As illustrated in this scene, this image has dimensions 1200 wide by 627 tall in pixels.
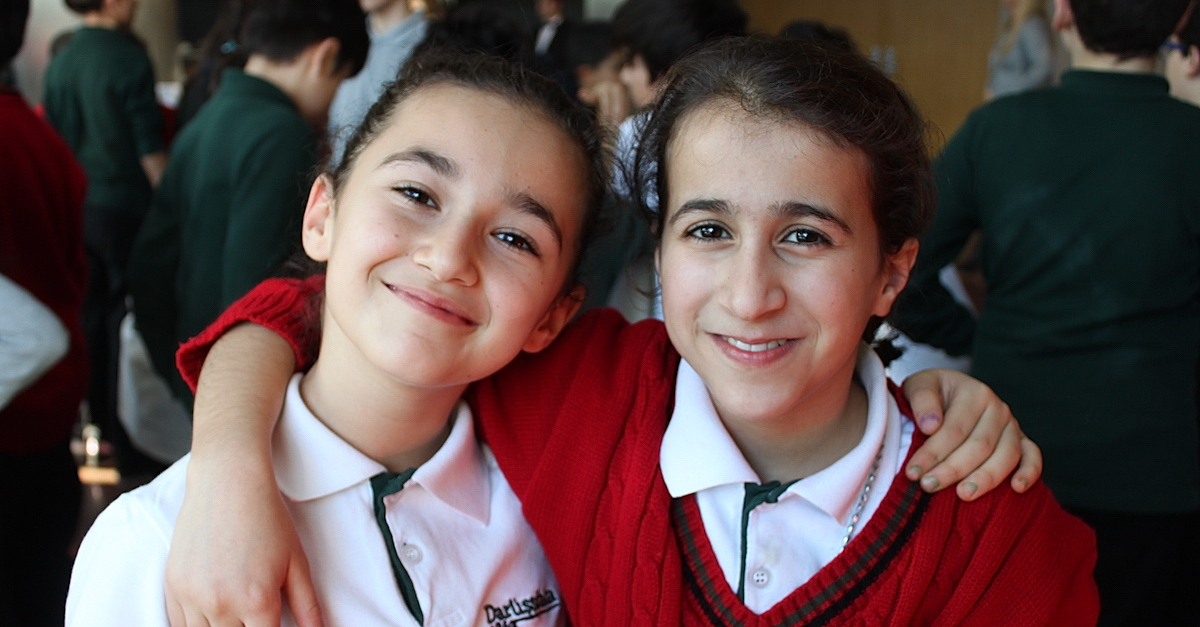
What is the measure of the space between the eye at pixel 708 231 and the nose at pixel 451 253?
0.25 meters

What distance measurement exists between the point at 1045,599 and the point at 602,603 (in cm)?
47

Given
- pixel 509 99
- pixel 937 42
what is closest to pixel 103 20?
pixel 509 99

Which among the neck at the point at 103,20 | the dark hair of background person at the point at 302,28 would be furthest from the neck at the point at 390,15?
the neck at the point at 103,20

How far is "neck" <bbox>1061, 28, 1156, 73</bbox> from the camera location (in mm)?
1706

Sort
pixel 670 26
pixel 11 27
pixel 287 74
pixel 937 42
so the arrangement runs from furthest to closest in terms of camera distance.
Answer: pixel 937 42, pixel 670 26, pixel 287 74, pixel 11 27

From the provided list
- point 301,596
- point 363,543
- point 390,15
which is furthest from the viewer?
point 390,15

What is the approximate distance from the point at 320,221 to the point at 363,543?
42 cm

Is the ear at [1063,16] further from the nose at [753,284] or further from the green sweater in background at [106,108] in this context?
the green sweater in background at [106,108]

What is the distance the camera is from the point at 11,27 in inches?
64.7

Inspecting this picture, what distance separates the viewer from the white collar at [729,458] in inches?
40.8

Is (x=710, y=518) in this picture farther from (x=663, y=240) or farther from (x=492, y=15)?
(x=492, y=15)

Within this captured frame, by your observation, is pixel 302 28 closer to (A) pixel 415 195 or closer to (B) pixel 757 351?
(A) pixel 415 195

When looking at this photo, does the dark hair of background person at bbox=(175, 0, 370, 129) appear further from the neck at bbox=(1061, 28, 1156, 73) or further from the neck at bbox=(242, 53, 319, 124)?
the neck at bbox=(1061, 28, 1156, 73)

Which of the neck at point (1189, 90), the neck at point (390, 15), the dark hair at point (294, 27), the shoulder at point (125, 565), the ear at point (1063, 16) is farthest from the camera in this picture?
the neck at point (390, 15)
